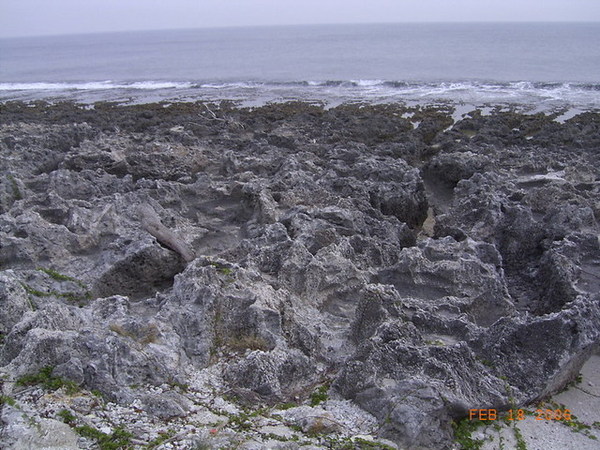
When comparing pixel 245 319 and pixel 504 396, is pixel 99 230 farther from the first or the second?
pixel 504 396

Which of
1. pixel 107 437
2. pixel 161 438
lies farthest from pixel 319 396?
pixel 107 437

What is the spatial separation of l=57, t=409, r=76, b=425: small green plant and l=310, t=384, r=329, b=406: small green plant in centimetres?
274

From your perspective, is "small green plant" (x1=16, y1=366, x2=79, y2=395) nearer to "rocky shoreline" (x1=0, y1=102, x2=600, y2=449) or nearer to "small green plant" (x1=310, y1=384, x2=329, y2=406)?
"rocky shoreline" (x1=0, y1=102, x2=600, y2=449)

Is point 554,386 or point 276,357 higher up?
point 276,357

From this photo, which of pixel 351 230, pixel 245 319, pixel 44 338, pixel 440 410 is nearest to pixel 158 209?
pixel 351 230

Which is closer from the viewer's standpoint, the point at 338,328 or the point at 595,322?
the point at 595,322

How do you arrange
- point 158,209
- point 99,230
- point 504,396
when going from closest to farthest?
point 504,396 → point 99,230 → point 158,209

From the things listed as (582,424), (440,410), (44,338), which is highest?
(44,338)

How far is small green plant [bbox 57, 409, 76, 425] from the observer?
17.6 feet

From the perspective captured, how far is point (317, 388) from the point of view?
22.5 feet

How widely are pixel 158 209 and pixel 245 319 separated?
559 cm

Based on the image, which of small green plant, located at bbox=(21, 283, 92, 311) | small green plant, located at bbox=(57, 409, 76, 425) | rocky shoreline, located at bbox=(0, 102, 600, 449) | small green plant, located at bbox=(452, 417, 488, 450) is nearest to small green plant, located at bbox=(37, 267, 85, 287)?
rocky shoreline, located at bbox=(0, 102, 600, 449)

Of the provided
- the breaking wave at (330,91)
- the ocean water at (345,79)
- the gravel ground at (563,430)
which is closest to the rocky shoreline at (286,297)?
the gravel ground at (563,430)

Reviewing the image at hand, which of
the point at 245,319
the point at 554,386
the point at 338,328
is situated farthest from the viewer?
the point at 338,328
